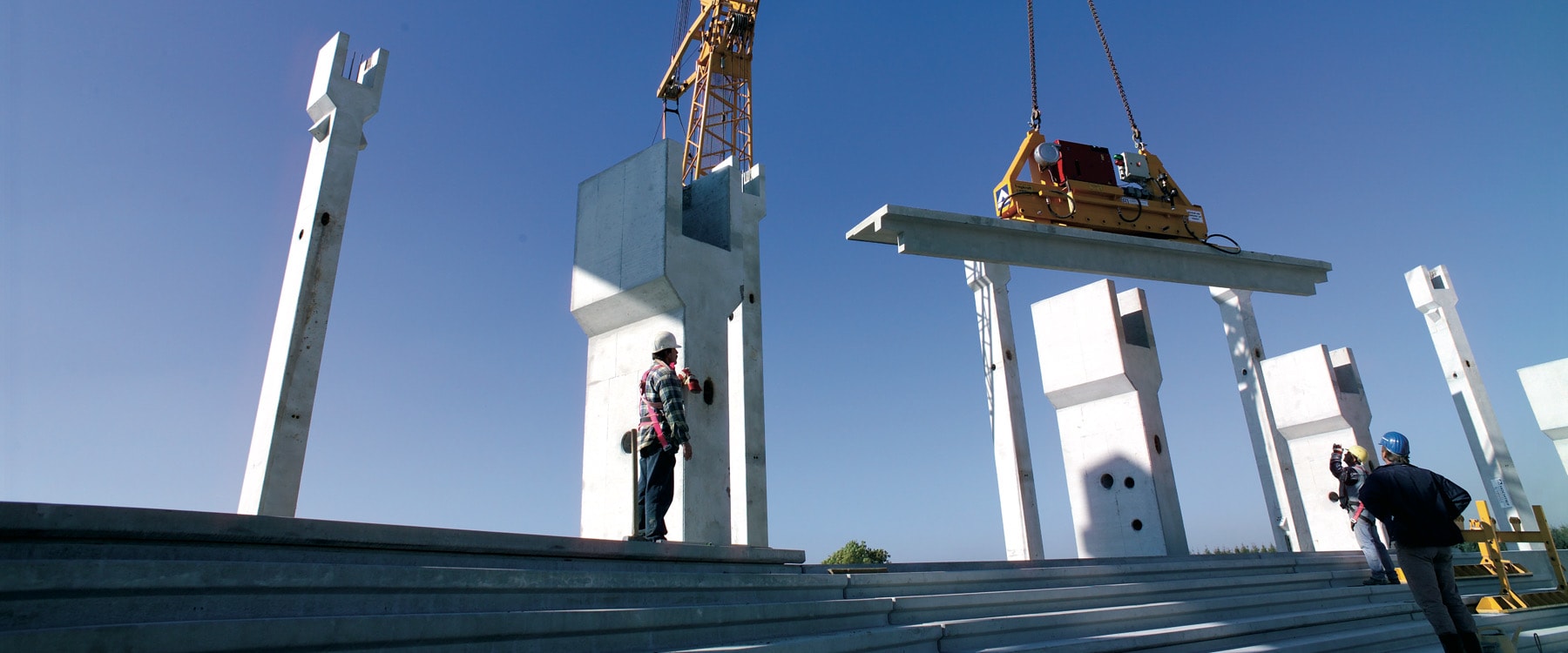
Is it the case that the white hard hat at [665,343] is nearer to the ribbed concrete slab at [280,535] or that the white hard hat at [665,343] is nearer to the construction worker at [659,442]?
the construction worker at [659,442]

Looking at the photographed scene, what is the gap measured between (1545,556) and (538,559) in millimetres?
11976

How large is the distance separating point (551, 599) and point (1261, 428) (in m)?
14.0

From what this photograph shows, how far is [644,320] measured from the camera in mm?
8586

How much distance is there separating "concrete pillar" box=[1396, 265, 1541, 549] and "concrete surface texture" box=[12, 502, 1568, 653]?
850 cm

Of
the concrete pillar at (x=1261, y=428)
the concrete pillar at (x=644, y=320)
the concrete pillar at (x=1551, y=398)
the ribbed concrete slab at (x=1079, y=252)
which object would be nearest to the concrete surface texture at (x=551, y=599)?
the concrete pillar at (x=644, y=320)

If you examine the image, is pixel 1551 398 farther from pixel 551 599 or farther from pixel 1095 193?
pixel 551 599

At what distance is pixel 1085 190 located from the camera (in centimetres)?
1019

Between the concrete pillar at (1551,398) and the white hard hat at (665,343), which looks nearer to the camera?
the white hard hat at (665,343)

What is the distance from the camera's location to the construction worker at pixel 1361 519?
24.7 feet

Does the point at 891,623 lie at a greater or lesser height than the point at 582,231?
lesser

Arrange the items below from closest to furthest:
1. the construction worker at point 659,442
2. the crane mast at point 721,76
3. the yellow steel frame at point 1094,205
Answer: the construction worker at point 659,442
the yellow steel frame at point 1094,205
the crane mast at point 721,76

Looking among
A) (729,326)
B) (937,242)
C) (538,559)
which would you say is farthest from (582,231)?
(538,559)

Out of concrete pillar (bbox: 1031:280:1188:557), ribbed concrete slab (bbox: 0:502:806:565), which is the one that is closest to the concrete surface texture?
ribbed concrete slab (bbox: 0:502:806:565)

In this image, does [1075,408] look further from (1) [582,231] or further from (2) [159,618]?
(2) [159,618]
